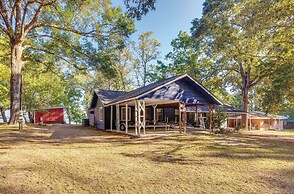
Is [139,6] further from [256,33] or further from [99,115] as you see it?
[99,115]

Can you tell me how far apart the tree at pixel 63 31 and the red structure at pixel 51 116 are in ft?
57.9

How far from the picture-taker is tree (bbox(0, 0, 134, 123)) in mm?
14656

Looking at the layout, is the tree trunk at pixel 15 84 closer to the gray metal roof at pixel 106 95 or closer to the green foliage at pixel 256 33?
the gray metal roof at pixel 106 95

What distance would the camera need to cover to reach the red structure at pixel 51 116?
3369 centimetres

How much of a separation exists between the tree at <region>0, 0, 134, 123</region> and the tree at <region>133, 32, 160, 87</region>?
18.3 m

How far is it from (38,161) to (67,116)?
4128cm

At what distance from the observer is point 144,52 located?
1420 inches

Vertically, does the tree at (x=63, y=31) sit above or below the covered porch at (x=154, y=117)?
above

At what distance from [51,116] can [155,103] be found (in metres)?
24.6

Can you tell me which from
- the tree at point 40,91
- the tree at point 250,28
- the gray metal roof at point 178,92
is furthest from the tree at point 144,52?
the gray metal roof at point 178,92

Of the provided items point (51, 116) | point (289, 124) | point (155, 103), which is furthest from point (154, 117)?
point (289, 124)

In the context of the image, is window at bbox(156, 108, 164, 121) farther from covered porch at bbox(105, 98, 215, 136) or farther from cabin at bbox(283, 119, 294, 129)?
cabin at bbox(283, 119, 294, 129)

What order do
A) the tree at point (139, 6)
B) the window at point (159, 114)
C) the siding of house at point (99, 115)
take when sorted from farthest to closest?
the window at point (159, 114)
the siding of house at point (99, 115)
the tree at point (139, 6)

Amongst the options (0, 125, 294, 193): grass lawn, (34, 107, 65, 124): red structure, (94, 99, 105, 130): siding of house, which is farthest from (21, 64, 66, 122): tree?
(0, 125, 294, 193): grass lawn
